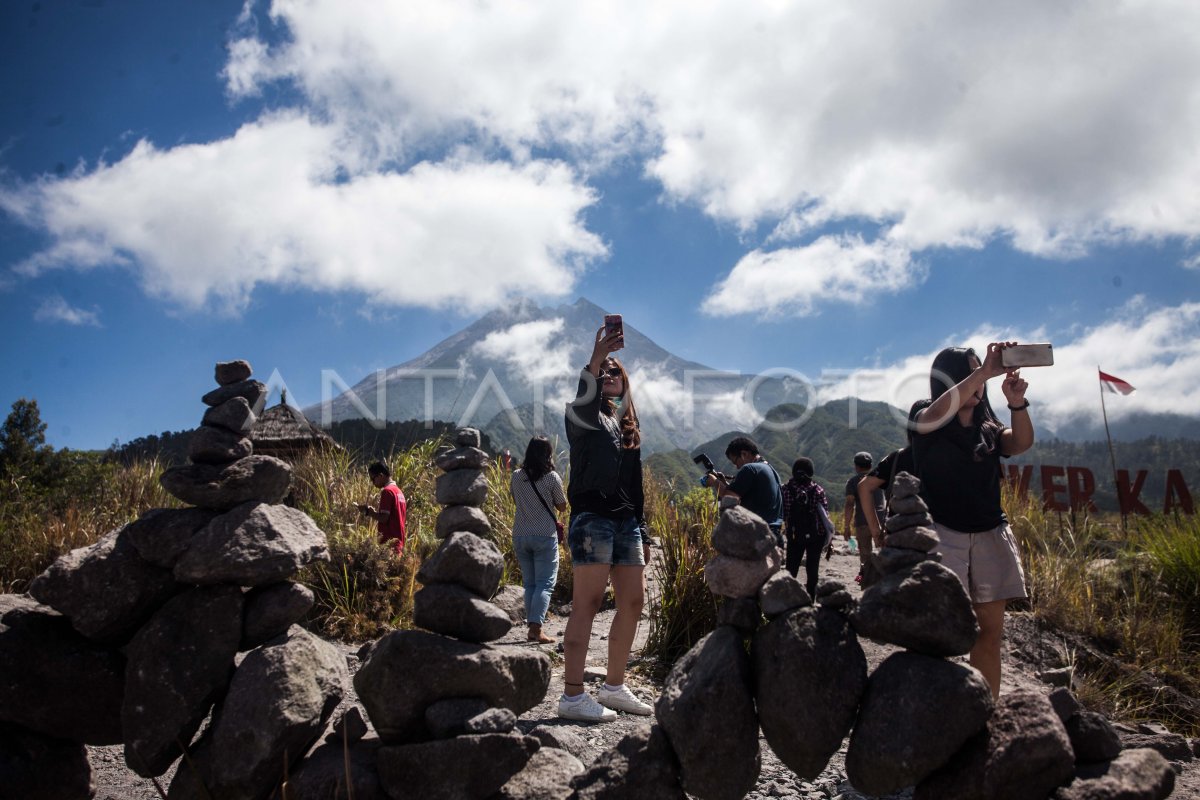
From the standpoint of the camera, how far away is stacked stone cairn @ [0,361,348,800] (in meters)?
3.07

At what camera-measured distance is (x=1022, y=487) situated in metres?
15.9

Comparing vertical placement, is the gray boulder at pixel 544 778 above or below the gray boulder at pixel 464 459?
below

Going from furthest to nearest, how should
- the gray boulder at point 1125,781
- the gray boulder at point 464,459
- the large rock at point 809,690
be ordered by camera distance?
the gray boulder at point 464,459 → the large rock at point 809,690 → the gray boulder at point 1125,781

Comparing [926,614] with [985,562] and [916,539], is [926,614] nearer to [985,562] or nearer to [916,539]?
[916,539]

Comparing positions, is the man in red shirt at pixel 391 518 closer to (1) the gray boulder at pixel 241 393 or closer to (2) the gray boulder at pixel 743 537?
(1) the gray boulder at pixel 241 393

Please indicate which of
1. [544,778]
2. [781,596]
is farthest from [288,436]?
[781,596]

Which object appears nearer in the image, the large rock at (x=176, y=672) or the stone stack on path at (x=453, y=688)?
the stone stack on path at (x=453, y=688)

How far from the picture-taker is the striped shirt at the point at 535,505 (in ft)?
25.3

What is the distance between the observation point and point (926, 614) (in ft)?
9.11

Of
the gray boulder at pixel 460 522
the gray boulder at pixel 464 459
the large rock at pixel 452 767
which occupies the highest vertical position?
the gray boulder at pixel 464 459

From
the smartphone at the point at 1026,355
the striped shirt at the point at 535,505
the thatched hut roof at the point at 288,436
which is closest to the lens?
the smartphone at the point at 1026,355

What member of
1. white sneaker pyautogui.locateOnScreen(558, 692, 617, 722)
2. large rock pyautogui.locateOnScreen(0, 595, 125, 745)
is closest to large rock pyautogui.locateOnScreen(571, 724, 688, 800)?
white sneaker pyautogui.locateOnScreen(558, 692, 617, 722)

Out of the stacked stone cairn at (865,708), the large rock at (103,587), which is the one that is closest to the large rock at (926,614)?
the stacked stone cairn at (865,708)

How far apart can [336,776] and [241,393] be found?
73.3 inches
